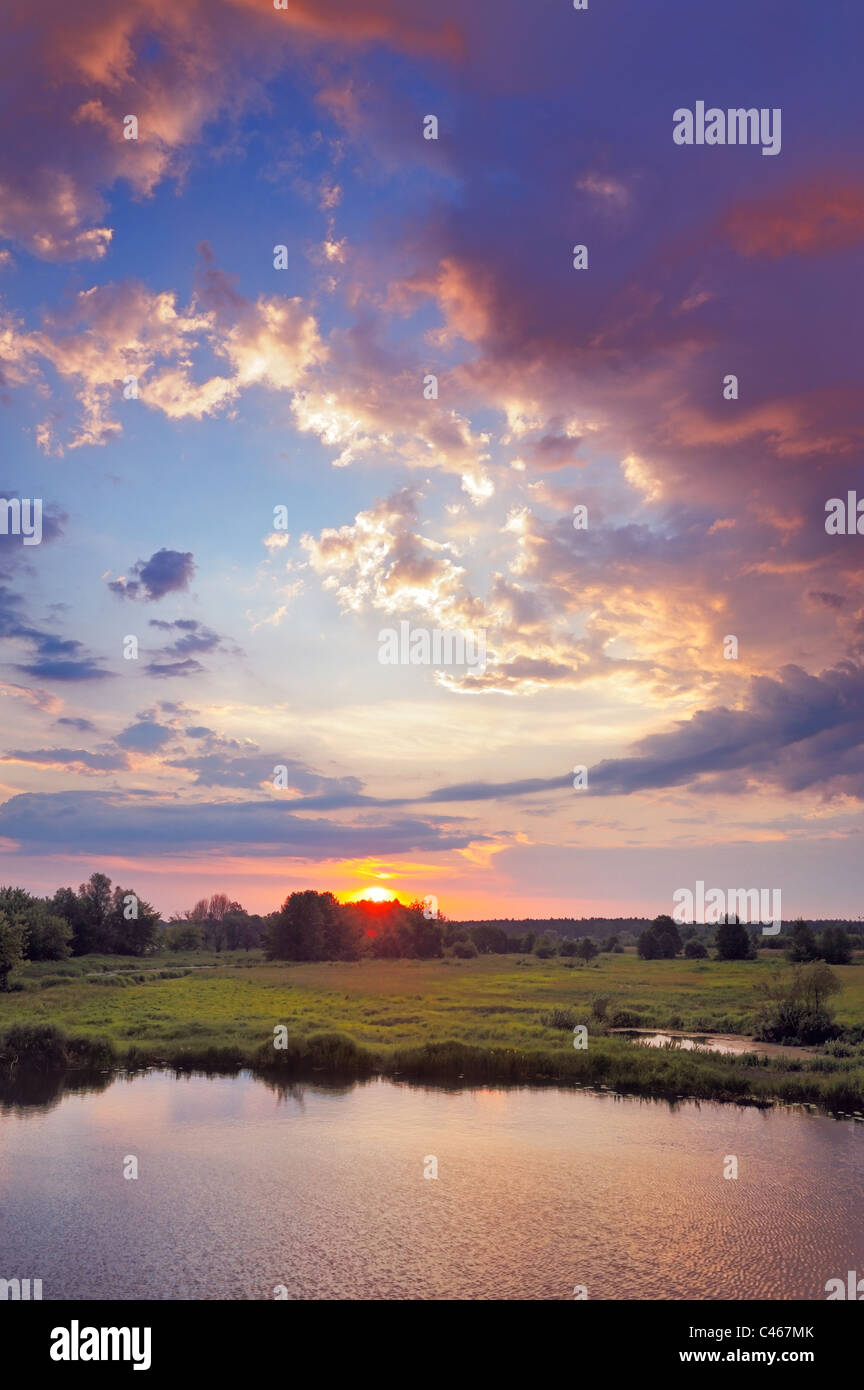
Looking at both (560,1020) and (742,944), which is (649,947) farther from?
(560,1020)

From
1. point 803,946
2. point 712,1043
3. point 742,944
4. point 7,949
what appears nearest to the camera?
point 712,1043

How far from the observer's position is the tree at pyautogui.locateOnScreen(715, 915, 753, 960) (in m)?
118

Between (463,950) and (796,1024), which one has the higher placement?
(796,1024)

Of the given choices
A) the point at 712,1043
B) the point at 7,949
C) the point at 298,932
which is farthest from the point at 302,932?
the point at 712,1043

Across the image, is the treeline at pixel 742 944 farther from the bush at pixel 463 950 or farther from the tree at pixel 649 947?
the bush at pixel 463 950

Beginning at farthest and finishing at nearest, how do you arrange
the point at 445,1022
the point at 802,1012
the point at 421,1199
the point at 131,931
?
the point at 131,931 < the point at 445,1022 < the point at 802,1012 < the point at 421,1199

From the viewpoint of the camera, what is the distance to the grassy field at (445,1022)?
36062 millimetres

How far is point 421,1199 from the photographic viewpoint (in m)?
20.6

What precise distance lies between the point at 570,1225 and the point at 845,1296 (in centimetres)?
560

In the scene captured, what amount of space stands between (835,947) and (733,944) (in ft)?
43.5

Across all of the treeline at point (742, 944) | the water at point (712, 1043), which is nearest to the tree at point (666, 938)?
the treeline at point (742, 944)

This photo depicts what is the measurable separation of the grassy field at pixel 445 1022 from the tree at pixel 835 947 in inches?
629
